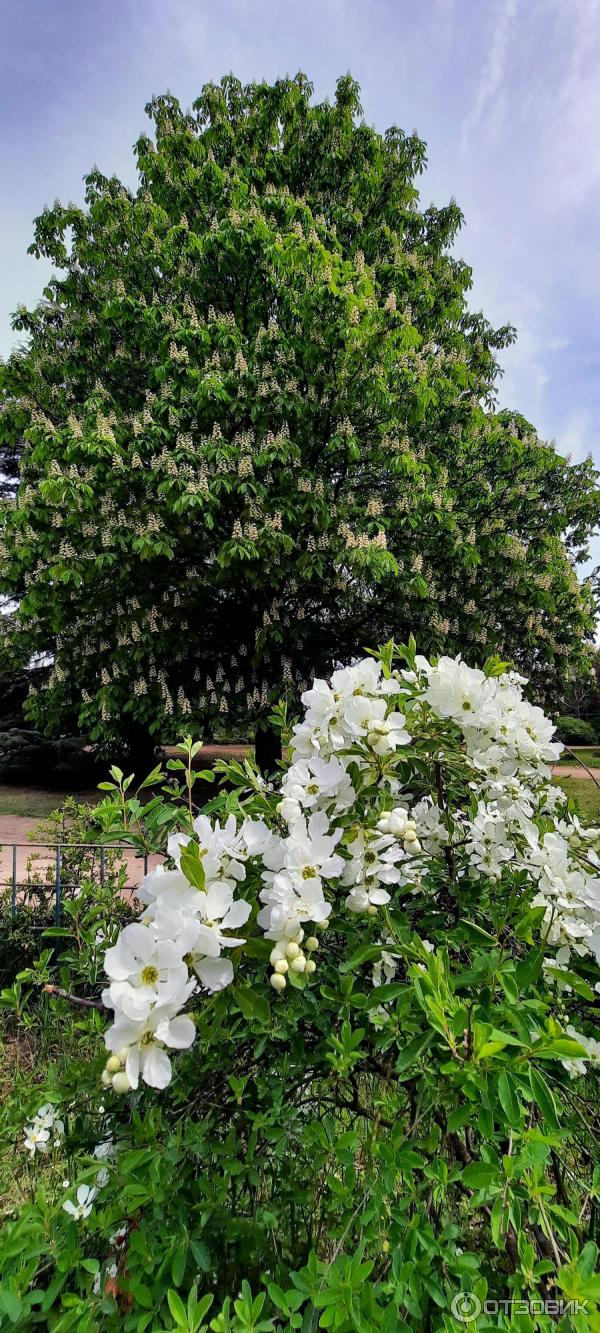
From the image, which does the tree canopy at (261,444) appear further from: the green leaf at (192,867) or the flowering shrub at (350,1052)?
the green leaf at (192,867)

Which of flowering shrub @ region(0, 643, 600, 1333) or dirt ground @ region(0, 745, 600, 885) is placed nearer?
flowering shrub @ region(0, 643, 600, 1333)

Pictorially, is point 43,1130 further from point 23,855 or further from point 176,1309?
point 23,855

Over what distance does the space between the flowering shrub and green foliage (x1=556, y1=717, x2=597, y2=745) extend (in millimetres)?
13164

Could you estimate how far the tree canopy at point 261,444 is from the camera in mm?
5613

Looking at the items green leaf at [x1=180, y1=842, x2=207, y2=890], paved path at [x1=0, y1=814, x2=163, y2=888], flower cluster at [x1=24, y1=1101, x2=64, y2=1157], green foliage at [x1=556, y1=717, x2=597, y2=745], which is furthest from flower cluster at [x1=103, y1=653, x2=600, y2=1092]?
green foliage at [x1=556, y1=717, x2=597, y2=745]

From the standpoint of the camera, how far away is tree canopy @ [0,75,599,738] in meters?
5.61

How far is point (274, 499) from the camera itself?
5.73m

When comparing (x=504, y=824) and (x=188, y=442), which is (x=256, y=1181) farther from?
(x=188, y=442)

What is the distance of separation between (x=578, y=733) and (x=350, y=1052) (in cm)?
1457

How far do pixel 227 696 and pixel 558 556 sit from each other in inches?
165

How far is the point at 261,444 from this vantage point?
5.87 m

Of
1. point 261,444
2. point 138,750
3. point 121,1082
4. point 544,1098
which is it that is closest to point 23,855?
point 138,750

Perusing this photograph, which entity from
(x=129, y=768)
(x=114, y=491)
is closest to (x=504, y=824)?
(x=114, y=491)

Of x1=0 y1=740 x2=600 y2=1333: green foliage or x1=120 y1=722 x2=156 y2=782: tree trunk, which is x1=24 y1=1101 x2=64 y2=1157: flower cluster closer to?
x1=0 y1=740 x2=600 y2=1333: green foliage
